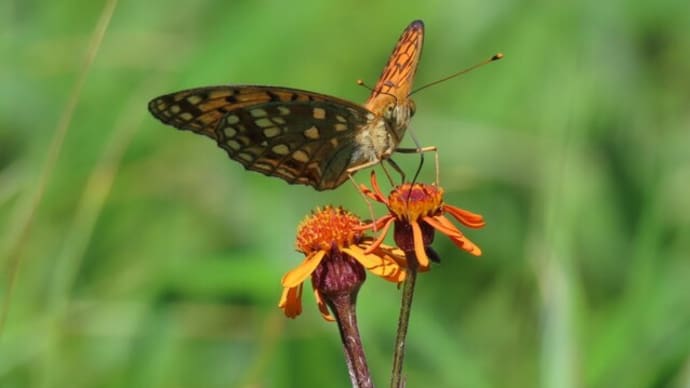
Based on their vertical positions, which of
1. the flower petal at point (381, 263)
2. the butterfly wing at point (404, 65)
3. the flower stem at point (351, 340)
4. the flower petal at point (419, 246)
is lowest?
the flower stem at point (351, 340)

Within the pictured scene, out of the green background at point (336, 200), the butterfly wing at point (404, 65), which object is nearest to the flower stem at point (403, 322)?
the green background at point (336, 200)

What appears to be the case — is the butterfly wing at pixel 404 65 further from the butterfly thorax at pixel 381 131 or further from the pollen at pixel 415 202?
the pollen at pixel 415 202

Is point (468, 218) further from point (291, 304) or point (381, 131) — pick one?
point (381, 131)

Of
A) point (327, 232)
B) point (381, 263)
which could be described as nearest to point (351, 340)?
point (381, 263)

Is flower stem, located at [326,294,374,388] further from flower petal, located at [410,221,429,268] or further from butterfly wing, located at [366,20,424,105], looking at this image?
butterfly wing, located at [366,20,424,105]

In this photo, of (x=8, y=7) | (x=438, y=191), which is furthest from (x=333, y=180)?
(x=8, y=7)

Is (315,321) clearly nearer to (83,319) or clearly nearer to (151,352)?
(151,352)
